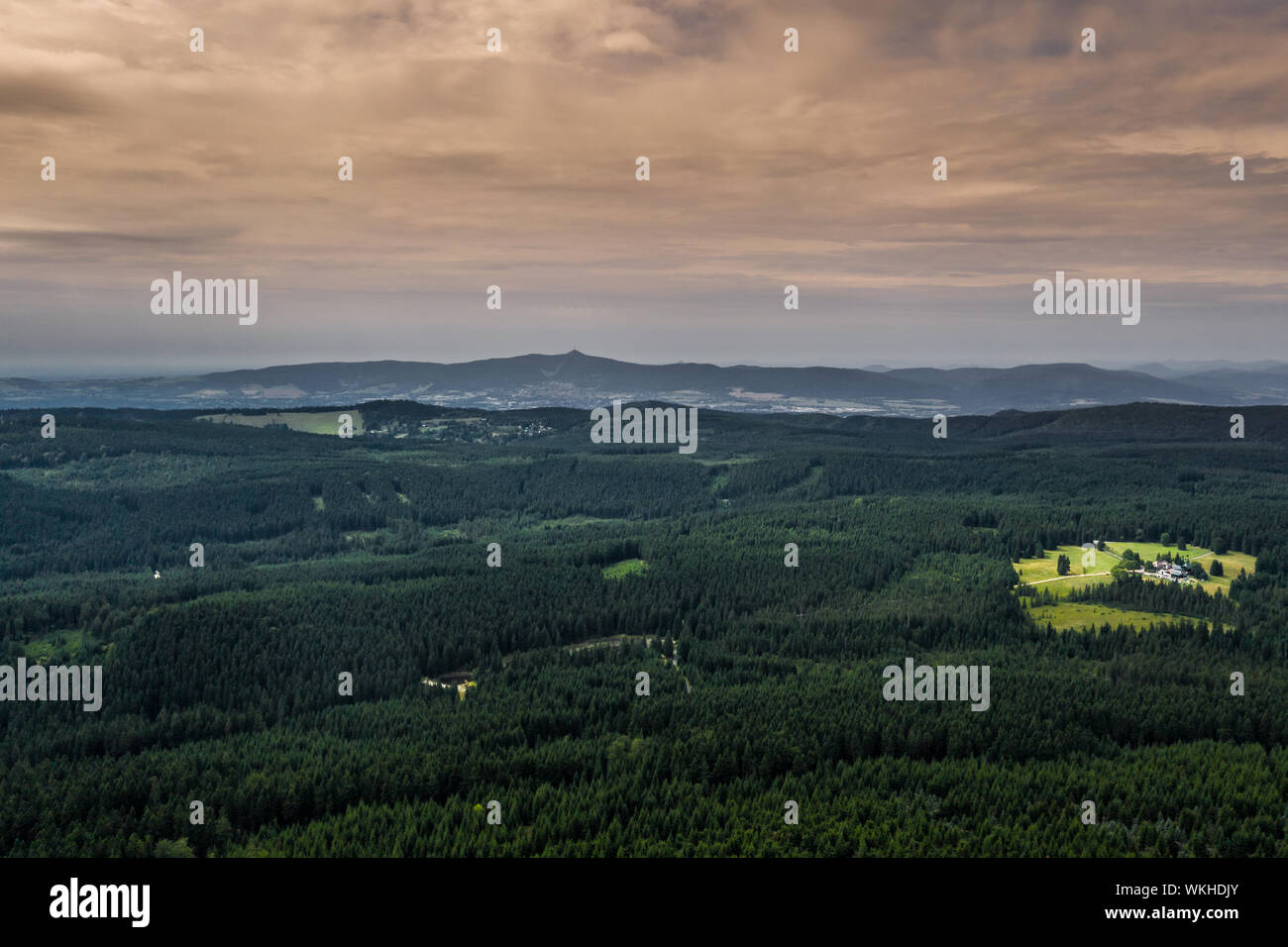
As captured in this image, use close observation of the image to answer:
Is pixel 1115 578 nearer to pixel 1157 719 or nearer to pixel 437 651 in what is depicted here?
pixel 1157 719

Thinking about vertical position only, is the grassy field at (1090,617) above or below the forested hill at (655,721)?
above

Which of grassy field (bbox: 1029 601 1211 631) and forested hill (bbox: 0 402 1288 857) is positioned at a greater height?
grassy field (bbox: 1029 601 1211 631)

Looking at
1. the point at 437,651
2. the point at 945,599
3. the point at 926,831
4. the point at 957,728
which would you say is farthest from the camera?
the point at 945,599

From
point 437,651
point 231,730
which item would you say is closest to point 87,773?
point 231,730

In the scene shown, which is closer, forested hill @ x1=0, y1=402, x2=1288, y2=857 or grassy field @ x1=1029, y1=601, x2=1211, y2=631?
forested hill @ x1=0, y1=402, x2=1288, y2=857

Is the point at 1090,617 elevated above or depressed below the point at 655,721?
above

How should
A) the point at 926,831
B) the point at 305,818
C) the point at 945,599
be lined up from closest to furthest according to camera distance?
the point at 926,831
the point at 305,818
the point at 945,599

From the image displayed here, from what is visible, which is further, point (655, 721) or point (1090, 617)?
point (1090, 617)

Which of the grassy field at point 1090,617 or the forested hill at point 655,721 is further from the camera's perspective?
the grassy field at point 1090,617
